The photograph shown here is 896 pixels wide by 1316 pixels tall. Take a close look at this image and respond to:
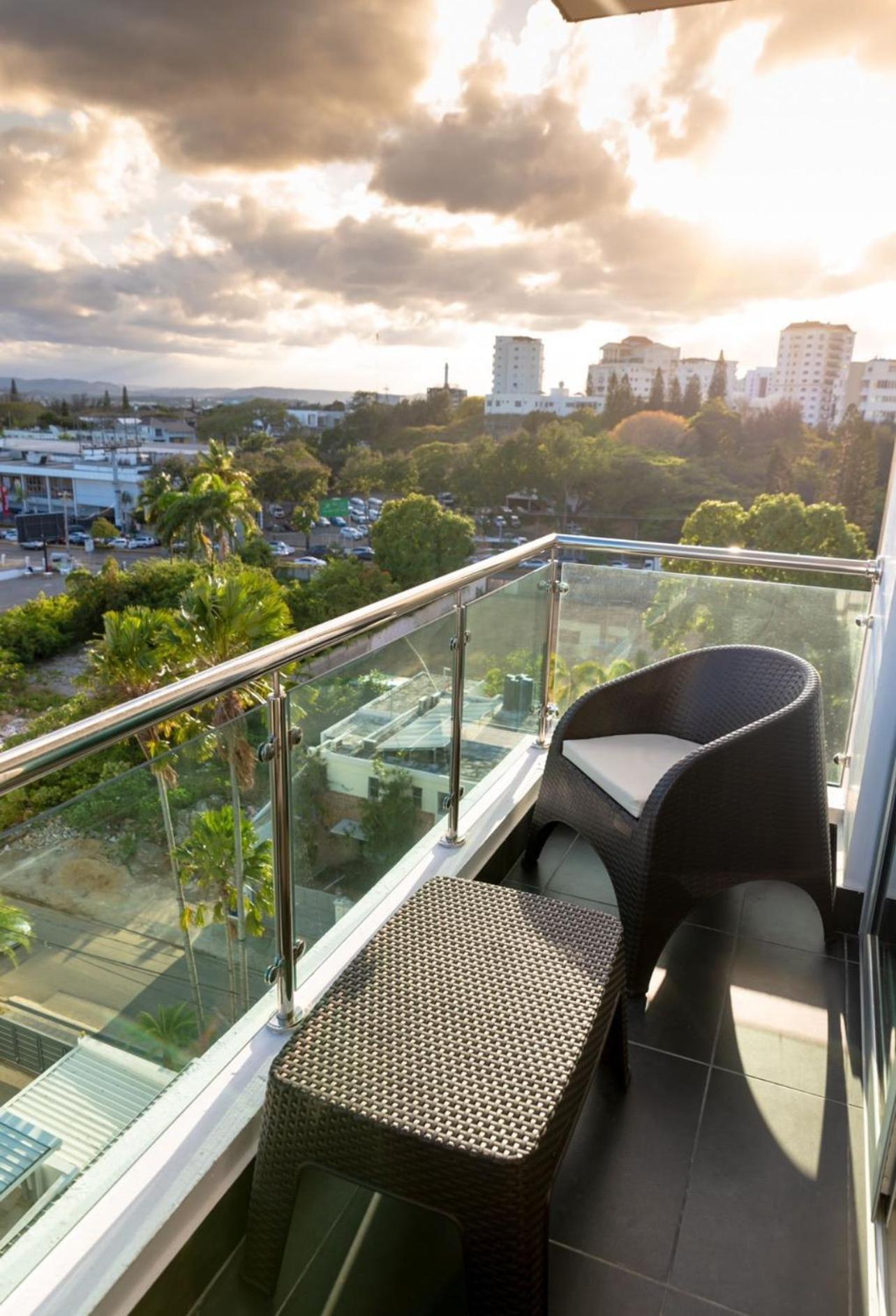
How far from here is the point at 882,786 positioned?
2715 mm

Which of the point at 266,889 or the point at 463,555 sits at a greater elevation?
the point at 266,889

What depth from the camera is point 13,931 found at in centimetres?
116

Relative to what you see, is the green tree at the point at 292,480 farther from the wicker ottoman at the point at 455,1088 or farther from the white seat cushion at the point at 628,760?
the wicker ottoman at the point at 455,1088

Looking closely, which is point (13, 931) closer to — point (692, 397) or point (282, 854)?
point (282, 854)

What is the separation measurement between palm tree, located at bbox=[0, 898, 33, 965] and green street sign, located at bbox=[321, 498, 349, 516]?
4544 cm

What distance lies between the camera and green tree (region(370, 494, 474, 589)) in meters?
40.9

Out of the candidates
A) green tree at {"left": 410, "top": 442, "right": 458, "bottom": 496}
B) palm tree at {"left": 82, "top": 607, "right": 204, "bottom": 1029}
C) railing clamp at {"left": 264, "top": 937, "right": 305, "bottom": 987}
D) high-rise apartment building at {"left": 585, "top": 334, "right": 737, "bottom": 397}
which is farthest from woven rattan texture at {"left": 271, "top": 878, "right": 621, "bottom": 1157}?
high-rise apartment building at {"left": 585, "top": 334, "right": 737, "bottom": 397}

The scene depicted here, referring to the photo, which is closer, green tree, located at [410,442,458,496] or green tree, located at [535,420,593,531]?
green tree, located at [535,420,593,531]

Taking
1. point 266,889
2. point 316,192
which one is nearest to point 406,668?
point 266,889

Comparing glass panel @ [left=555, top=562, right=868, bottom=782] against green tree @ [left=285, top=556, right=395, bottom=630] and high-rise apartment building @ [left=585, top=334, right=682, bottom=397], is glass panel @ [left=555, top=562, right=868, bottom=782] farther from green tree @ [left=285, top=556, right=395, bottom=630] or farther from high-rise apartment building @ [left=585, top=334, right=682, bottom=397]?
high-rise apartment building @ [left=585, top=334, right=682, bottom=397]

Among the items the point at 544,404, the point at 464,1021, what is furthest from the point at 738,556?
the point at 544,404

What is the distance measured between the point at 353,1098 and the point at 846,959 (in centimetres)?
178

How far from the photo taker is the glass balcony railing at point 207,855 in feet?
3.99

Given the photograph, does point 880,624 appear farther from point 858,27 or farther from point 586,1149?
point 858,27
